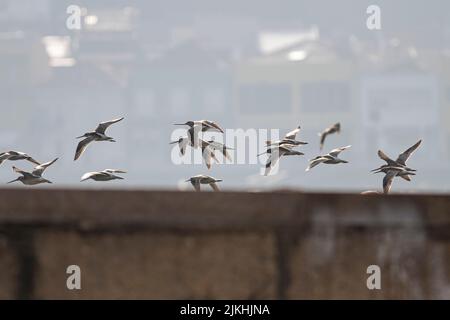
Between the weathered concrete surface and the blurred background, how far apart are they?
385 ft

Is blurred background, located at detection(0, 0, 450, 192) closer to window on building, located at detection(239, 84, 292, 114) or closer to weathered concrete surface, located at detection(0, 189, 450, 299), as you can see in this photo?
window on building, located at detection(239, 84, 292, 114)

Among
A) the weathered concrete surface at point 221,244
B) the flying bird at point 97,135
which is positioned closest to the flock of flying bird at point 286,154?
the flying bird at point 97,135

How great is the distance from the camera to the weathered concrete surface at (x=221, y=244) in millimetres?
6523

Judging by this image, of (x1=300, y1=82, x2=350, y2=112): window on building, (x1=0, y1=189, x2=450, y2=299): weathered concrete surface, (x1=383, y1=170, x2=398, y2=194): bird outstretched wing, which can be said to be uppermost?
(x1=300, y1=82, x2=350, y2=112): window on building

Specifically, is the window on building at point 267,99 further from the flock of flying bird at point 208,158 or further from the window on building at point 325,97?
the flock of flying bird at point 208,158

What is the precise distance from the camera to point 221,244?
21.9 feet

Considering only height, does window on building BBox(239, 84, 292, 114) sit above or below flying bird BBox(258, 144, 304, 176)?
above

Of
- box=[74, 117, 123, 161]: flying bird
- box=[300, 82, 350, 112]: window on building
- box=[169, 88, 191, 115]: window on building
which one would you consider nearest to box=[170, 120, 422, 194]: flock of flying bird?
box=[74, 117, 123, 161]: flying bird

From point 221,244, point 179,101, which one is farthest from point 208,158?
point 179,101

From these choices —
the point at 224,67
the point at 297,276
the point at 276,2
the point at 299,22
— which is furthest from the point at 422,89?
the point at 297,276

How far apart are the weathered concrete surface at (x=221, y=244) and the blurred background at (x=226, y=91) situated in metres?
117

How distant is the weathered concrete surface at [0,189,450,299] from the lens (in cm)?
652
